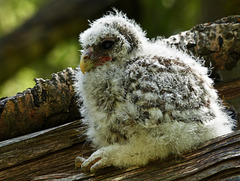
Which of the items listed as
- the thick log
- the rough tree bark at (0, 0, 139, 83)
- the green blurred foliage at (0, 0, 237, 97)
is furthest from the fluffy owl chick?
the green blurred foliage at (0, 0, 237, 97)

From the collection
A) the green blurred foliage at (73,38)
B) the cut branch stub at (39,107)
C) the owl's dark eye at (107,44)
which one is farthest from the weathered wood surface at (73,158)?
the green blurred foliage at (73,38)

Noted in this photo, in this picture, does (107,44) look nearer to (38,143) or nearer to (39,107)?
(39,107)

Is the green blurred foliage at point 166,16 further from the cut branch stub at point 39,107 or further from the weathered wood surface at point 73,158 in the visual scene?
the weathered wood surface at point 73,158

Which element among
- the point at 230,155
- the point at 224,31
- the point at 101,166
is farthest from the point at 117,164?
the point at 224,31

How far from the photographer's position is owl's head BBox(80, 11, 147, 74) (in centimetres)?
246

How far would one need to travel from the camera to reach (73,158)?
262 cm

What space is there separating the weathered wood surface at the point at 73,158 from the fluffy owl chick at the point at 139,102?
7cm

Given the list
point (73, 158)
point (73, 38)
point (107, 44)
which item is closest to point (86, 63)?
point (107, 44)

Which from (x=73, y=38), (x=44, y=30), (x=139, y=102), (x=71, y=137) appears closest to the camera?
(x=139, y=102)

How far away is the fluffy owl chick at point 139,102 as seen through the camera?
217cm

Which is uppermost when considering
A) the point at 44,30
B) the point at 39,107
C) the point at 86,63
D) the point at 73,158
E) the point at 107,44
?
the point at 44,30

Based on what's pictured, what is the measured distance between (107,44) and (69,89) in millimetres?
617

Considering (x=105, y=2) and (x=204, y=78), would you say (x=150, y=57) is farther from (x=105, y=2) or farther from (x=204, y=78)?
(x=105, y=2)

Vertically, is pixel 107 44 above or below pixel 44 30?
below
